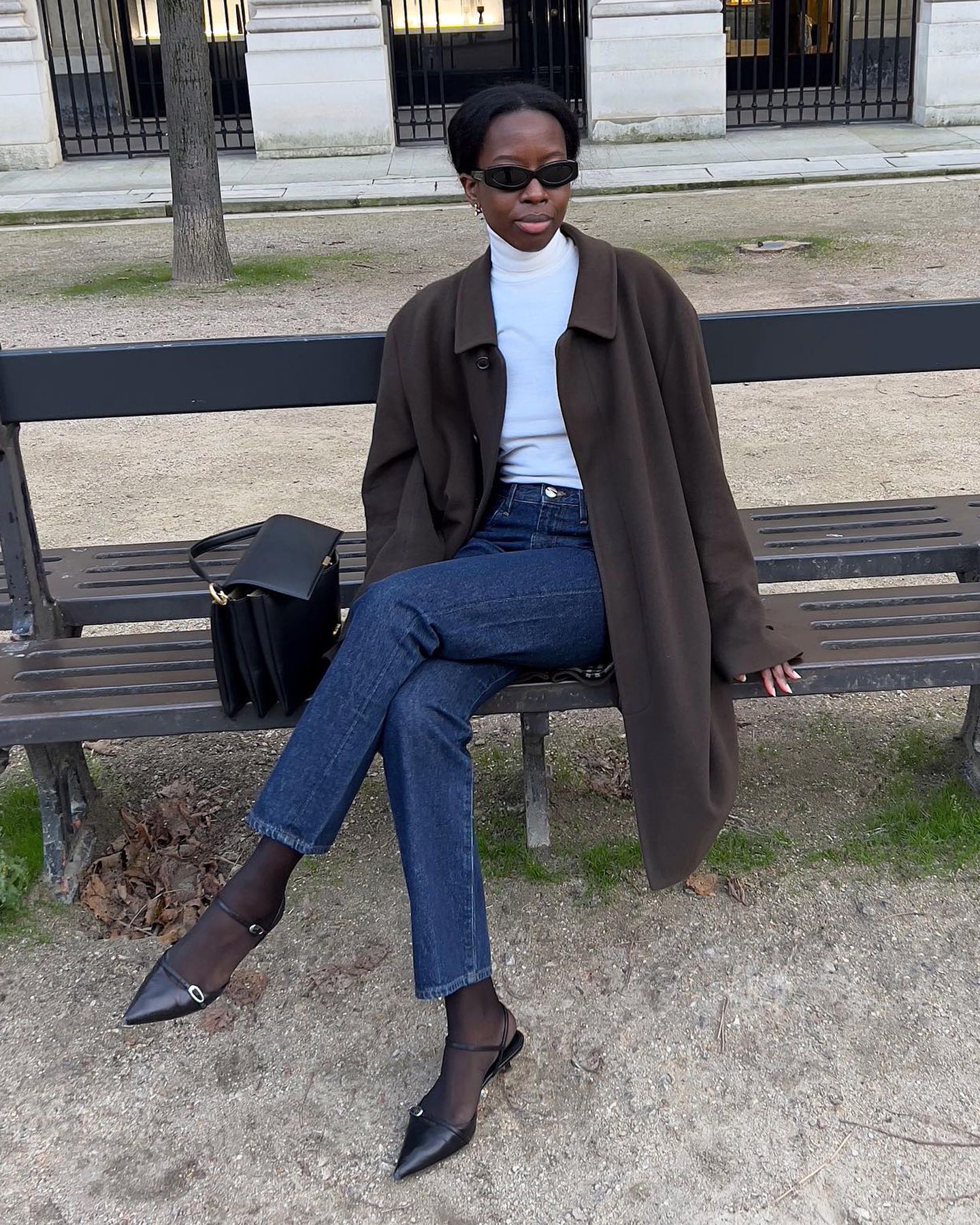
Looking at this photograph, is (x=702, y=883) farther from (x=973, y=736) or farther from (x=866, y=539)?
(x=866, y=539)

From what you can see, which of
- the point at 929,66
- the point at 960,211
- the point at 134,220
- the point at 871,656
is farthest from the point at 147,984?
the point at 929,66

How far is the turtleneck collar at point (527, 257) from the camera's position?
266 cm

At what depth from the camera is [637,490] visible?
250cm

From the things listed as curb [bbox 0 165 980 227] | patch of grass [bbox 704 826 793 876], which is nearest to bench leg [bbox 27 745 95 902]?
patch of grass [bbox 704 826 793 876]

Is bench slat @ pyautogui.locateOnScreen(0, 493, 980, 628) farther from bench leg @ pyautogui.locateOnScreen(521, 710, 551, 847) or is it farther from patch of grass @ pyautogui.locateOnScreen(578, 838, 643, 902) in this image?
patch of grass @ pyautogui.locateOnScreen(578, 838, 643, 902)

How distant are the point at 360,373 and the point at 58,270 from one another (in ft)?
27.0

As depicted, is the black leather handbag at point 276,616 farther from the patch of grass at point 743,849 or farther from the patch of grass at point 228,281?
the patch of grass at point 228,281

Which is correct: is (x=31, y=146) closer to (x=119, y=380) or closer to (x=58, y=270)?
(x=58, y=270)

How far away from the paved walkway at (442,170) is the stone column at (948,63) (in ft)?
0.89

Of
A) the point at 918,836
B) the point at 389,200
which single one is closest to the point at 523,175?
the point at 918,836

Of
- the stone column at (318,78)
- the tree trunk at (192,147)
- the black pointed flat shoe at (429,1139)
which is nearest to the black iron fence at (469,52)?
the stone column at (318,78)

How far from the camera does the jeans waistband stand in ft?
8.75

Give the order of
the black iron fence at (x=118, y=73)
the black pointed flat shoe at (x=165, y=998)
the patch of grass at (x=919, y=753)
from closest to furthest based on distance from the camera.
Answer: the black pointed flat shoe at (x=165, y=998), the patch of grass at (x=919, y=753), the black iron fence at (x=118, y=73)

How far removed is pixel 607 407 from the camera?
2.57 m
